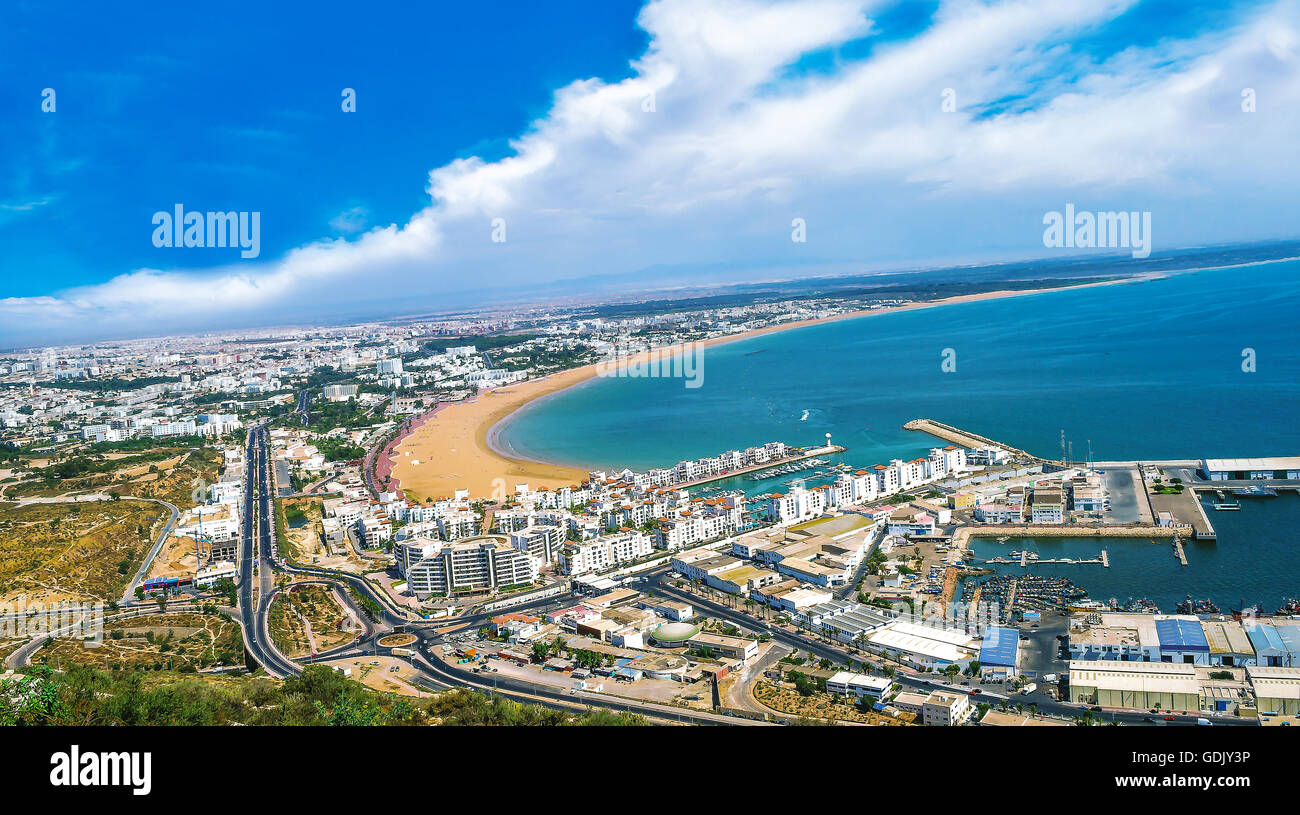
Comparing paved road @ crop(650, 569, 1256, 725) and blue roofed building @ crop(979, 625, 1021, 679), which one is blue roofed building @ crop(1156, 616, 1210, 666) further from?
blue roofed building @ crop(979, 625, 1021, 679)

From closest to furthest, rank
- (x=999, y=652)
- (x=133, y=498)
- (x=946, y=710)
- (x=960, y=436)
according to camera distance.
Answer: (x=946, y=710) < (x=999, y=652) < (x=133, y=498) < (x=960, y=436)

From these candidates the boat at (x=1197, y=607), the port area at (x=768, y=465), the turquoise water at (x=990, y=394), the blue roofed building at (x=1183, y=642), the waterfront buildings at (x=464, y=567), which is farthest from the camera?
the turquoise water at (x=990, y=394)

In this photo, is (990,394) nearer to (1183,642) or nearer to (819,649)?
(1183,642)

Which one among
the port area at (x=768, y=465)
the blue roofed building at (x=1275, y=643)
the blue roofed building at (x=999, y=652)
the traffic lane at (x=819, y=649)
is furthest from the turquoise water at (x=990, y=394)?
the blue roofed building at (x=999, y=652)

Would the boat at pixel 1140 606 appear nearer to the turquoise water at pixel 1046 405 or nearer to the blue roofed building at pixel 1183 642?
the turquoise water at pixel 1046 405

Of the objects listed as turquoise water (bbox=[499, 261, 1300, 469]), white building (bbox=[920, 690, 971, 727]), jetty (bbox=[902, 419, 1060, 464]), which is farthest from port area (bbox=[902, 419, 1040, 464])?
white building (bbox=[920, 690, 971, 727])

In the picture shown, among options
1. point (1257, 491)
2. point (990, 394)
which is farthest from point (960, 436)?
point (1257, 491)

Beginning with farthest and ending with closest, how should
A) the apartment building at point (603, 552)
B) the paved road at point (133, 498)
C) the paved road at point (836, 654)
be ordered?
the apartment building at point (603, 552)
the paved road at point (133, 498)
the paved road at point (836, 654)
